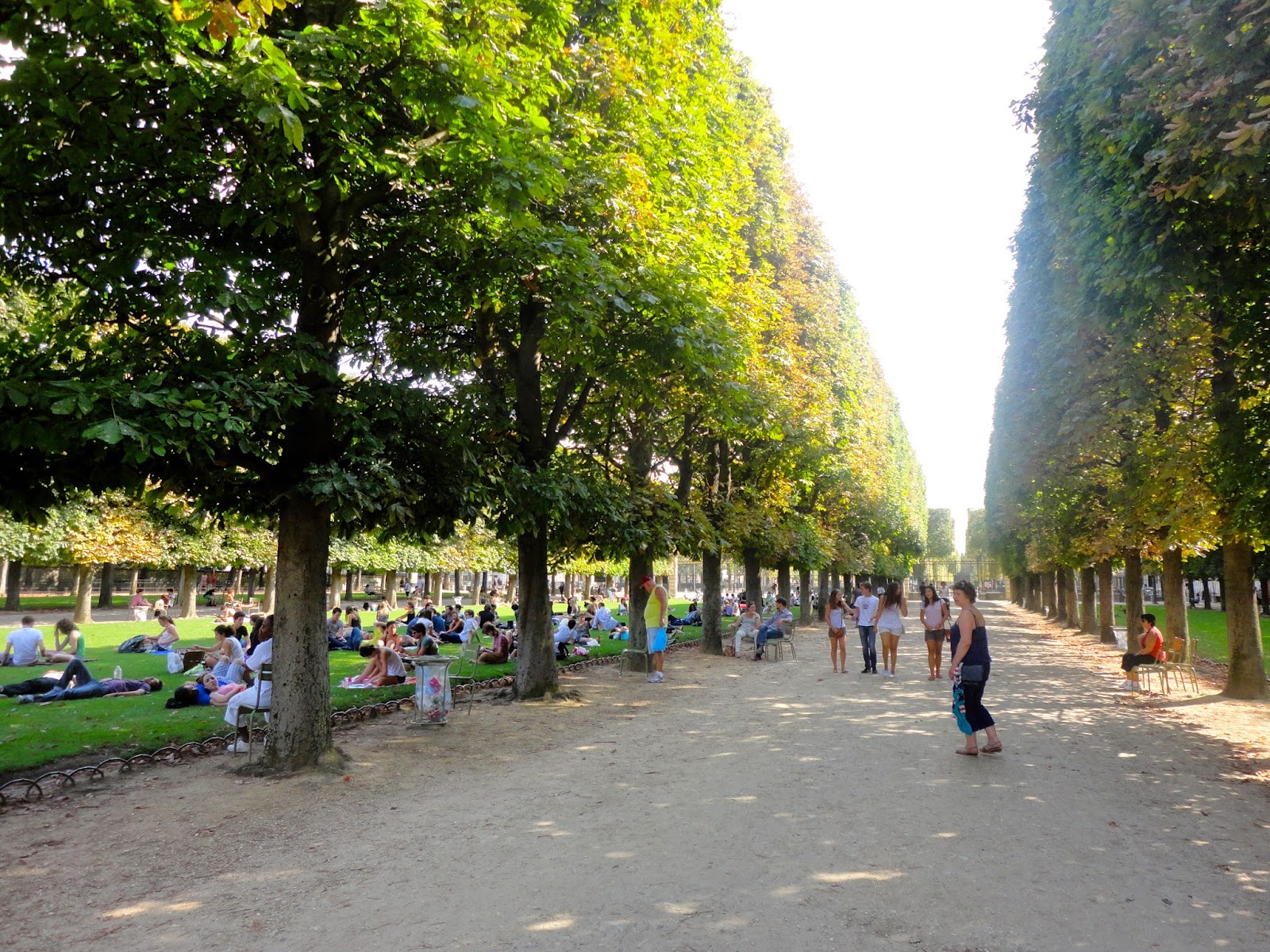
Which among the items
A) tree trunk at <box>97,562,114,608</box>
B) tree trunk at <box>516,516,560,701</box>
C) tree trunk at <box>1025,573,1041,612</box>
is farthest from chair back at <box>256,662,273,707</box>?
tree trunk at <box>1025,573,1041,612</box>

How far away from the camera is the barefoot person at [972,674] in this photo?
8.58 meters

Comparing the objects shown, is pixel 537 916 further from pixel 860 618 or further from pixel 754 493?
pixel 754 493

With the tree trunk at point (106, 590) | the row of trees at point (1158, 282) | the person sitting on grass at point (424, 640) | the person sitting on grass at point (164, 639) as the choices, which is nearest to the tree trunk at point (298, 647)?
the row of trees at point (1158, 282)

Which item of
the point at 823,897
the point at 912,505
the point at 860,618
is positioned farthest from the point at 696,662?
the point at 912,505

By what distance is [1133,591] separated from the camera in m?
21.7

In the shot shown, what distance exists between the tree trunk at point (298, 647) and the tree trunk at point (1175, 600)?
17.4 m

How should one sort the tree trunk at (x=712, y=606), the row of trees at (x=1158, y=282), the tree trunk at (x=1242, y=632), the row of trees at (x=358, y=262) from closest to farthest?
the row of trees at (x=358, y=262) < the row of trees at (x=1158, y=282) < the tree trunk at (x=1242, y=632) < the tree trunk at (x=712, y=606)

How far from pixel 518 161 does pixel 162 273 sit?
3.81m

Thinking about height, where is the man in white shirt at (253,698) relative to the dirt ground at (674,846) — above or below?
above

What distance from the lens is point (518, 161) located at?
672cm

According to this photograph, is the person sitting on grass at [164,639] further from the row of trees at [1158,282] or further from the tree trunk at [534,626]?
the row of trees at [1158,282]

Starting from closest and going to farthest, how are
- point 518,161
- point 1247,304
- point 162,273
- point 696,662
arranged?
point 518,161, point 162,273, point 1247,304, point 696,662

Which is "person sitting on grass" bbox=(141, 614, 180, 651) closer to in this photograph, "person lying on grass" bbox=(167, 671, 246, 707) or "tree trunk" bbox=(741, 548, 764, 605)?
"person lying on grass" bbox=(167, 671, 246, 707)

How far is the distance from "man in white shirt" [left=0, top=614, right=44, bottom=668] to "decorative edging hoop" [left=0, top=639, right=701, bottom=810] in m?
8.62
